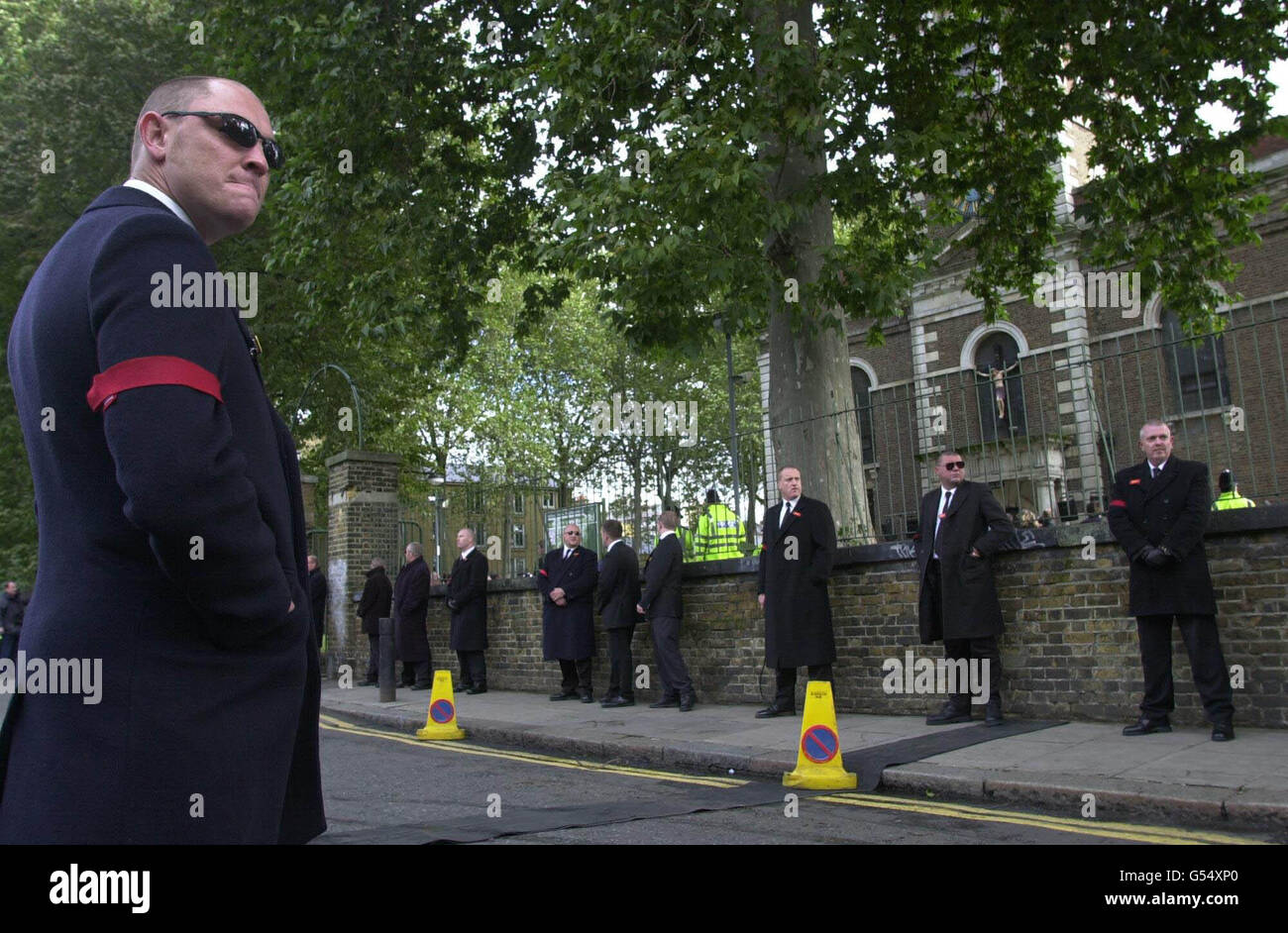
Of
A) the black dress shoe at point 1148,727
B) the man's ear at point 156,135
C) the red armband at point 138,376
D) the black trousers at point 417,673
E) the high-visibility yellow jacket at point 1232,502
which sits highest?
the man's ear at point 156,135

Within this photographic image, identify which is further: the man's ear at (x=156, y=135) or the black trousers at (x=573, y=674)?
the black trousers at (x=573, y=674)

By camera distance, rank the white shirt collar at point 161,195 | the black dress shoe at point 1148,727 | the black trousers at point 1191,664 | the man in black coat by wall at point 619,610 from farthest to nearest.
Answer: the man in black coat by wall at point 619,610 < the black dress shoe at point 1148,727 < the black trousers at point 1191,664 < the white shirt collar at point 161,195

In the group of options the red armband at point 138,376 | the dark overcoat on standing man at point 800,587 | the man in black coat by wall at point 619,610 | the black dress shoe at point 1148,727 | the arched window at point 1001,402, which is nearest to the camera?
the red armband at point 138,376

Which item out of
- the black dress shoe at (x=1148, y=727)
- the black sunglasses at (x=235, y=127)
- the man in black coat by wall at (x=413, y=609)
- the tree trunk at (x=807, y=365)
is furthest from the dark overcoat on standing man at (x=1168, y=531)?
the man in black coat by wall at (x=413, y=609)

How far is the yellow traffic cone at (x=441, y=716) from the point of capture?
37.4 ft

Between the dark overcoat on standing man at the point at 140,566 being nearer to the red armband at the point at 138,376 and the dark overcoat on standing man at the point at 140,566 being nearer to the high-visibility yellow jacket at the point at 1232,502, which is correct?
the red armband at the point at 138,376

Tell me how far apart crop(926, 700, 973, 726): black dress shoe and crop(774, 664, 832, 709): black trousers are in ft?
4.07

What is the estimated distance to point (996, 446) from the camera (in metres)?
10.4

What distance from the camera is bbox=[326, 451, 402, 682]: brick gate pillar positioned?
1923 centimetres

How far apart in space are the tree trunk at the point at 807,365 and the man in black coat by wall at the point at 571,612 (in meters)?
2.65

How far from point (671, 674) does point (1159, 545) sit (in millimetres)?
5526

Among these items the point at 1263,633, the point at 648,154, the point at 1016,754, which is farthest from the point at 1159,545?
the point at 648,154

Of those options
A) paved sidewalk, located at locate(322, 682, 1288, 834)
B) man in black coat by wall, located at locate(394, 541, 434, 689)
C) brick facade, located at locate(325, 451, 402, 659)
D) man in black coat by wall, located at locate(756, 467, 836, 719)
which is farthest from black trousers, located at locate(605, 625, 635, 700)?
brick facade, located at locate(325, 451, 402, 659)
